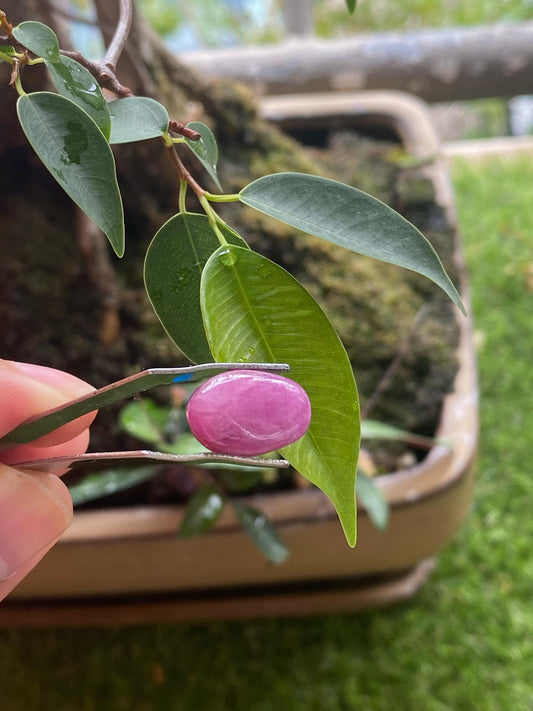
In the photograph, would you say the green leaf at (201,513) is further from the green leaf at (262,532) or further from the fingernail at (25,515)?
the fingernail at (25,515)

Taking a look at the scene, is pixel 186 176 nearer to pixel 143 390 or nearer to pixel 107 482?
pixel 143 390

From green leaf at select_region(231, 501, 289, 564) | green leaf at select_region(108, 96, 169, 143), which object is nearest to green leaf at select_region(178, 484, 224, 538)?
green leaf at select_region(231, 501, 289, 564)

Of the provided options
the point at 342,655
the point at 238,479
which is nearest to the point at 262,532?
the point at 238,479

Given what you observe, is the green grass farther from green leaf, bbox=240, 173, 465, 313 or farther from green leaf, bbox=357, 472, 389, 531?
green leaf, bbox=240, 173, 465, 313

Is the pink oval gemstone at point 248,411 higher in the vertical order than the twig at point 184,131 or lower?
lower

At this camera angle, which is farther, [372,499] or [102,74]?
[372,499]

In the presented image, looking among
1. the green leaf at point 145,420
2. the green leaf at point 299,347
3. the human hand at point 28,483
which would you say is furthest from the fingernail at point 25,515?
the green leaf at point 145,420
